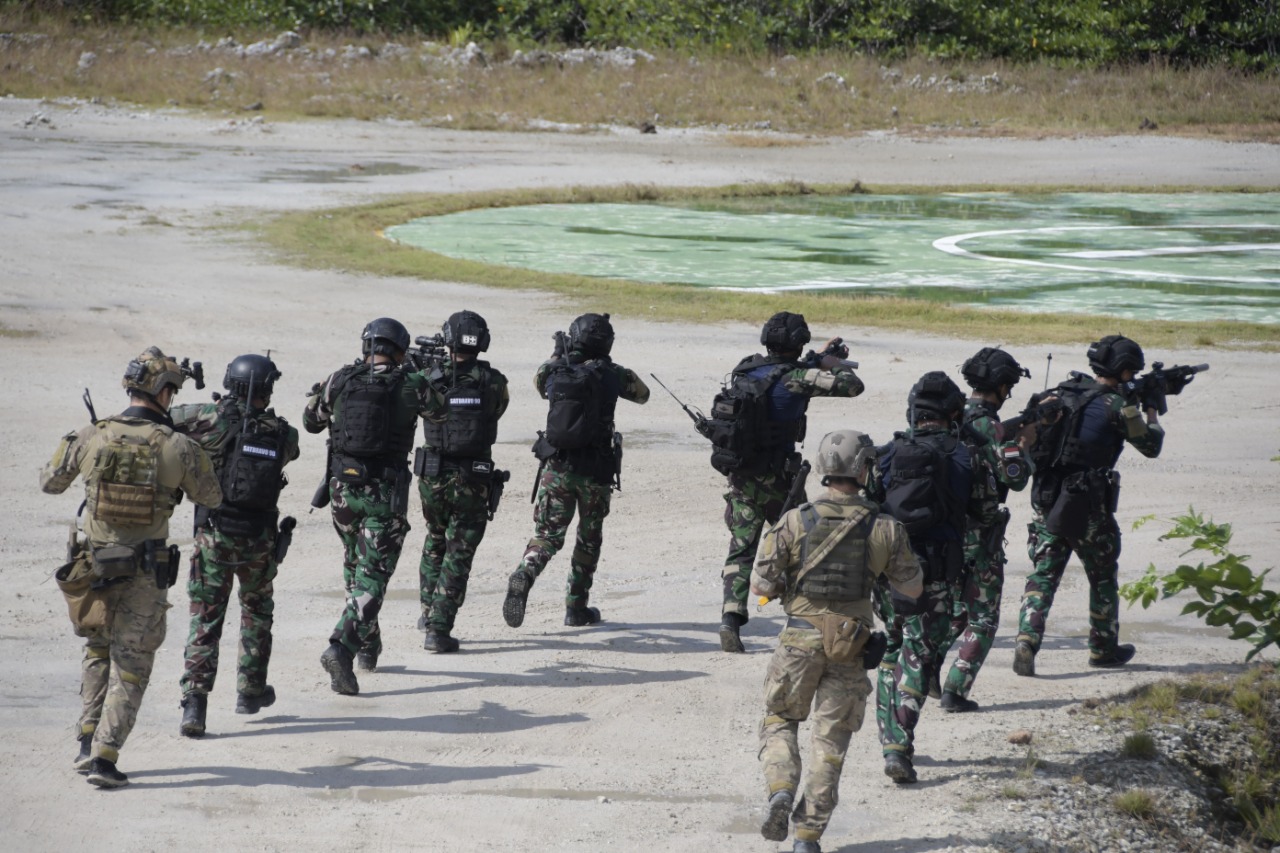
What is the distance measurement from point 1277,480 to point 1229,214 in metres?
18.5

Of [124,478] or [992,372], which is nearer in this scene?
[124,478]

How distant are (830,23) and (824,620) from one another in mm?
46044

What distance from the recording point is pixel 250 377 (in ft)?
24.5

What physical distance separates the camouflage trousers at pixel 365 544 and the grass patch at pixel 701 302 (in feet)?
36.1

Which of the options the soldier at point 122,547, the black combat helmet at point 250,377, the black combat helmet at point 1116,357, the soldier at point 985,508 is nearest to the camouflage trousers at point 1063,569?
the soldier at point 985,508

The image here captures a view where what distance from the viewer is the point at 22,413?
14031 mm

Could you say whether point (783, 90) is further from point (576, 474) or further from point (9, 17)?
point (576, 474)

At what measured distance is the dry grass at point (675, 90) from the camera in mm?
40562

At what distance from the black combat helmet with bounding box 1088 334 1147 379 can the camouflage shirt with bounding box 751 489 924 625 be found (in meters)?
2.74

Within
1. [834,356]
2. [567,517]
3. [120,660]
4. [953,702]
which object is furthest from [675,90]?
[120,660]

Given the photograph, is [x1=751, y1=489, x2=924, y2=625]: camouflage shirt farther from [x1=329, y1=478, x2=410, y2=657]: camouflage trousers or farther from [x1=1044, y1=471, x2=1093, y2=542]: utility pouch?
[x1=329, y1=478, x2=410, y2=657]: camouflage trousers

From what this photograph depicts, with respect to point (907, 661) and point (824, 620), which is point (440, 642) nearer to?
point (907, 661)

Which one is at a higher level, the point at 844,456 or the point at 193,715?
the point at 844,456

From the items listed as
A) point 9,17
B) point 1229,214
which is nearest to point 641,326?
point 1229,214
